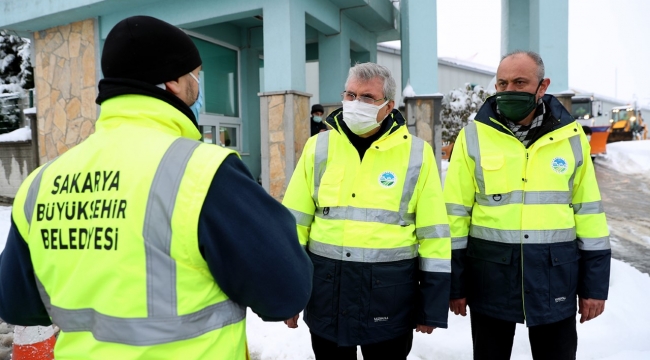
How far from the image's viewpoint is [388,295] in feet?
6.68

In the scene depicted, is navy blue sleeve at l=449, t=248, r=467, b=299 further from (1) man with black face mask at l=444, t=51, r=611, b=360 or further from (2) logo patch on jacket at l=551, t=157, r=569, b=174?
(2) logo patch on jacket at l=551, t=157, r=569, b=174

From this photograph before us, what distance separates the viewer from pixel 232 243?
1.07 m

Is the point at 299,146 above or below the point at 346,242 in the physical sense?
above

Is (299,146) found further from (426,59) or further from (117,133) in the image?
(117,133)

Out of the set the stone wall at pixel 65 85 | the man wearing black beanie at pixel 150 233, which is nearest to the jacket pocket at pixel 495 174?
the man wearing black beanie at pixel 150 233

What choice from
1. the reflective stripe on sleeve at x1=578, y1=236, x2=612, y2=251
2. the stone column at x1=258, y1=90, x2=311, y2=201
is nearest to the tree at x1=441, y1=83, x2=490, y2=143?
the stone column at x1=258, y1=90, x2=311, y2=201

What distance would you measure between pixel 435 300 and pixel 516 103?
1.10 m

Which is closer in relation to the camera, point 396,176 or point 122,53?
point 122,53

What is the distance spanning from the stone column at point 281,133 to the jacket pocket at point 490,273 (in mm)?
4874

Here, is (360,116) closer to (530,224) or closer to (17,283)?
(530,224)

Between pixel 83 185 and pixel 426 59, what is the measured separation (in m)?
7.02

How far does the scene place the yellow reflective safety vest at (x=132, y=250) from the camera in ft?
3.43

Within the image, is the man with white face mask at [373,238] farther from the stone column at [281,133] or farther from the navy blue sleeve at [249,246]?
the stone column at [281,133]

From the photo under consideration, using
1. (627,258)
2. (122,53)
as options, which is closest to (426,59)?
(627,258)
